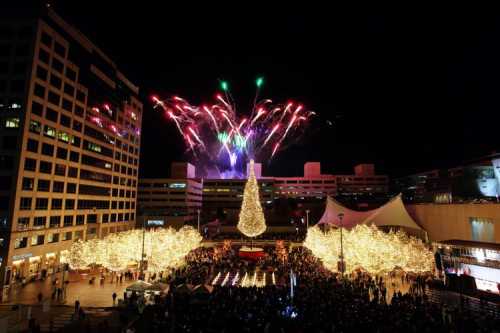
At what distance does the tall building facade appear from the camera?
92.7ft

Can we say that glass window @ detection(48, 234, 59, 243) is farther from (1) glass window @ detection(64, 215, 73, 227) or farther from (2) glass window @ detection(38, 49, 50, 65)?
(2) glass window @ detection(38, 49, 50, 65)

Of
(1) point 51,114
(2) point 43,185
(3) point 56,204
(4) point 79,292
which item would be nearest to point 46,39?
(1) point 51,114

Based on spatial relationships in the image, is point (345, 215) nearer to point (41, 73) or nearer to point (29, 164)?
point (29, 164)

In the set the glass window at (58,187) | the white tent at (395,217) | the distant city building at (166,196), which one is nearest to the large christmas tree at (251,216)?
the white tent at (395,217)

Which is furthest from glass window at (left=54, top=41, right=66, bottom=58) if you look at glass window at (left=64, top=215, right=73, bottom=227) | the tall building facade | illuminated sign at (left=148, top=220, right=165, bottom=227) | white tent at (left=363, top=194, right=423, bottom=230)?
illuminated sign at (left=148, top=220, right=165, bottom=227)

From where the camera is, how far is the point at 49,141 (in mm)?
33000

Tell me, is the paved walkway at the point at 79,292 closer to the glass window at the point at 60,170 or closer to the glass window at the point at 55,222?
the glass window at the point at 55,222

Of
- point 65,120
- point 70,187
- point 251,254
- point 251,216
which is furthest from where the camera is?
point 70,187

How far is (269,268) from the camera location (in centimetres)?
2827

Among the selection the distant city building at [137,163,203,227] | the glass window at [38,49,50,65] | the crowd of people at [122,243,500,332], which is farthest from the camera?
the distant city building at [137,163,203,227]

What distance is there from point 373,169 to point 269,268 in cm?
9886

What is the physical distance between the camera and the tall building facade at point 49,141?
92.7 ft

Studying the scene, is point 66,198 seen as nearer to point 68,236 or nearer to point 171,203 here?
point 68,236

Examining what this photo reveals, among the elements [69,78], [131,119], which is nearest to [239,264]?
[69,78]
